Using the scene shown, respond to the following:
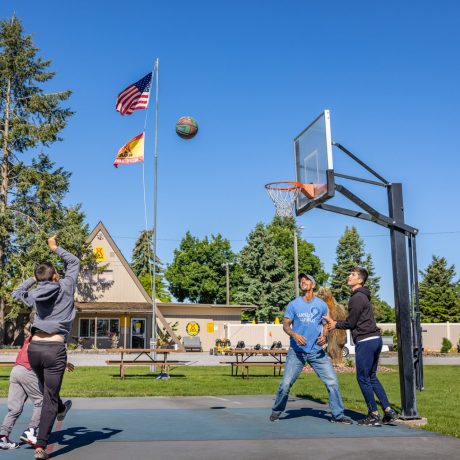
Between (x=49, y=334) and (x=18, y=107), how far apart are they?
40.7 meters

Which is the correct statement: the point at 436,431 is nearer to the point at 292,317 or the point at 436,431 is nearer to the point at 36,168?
the point at 292,317

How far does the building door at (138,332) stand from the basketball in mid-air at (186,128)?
2440 centimetres

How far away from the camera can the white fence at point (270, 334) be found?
4638 cm

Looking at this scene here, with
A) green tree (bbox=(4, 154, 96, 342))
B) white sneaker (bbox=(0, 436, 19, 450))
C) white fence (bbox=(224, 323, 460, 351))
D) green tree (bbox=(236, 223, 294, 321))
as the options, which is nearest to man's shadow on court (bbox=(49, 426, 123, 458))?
white sneaker (bbox=(0, 436, 19, 450))

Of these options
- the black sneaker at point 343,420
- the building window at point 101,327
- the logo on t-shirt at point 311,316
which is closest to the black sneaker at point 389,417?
the black sneaker at point 343,420

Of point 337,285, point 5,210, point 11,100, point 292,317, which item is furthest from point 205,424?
point 337,285

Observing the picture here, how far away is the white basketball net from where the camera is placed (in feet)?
48.0

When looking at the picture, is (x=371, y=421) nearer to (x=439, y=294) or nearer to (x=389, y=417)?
(x=389, y=417)

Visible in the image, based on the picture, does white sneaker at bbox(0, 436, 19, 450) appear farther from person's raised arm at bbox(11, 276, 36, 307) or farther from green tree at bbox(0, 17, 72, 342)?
green tree at bbox(0, 17, 72, 342)

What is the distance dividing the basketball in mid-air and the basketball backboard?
1274 cm

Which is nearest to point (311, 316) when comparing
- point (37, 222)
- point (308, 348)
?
point (308, 348)

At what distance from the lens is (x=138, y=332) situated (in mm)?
45969

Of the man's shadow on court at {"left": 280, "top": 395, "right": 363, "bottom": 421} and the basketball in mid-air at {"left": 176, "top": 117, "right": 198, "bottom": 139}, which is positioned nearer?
the man's shadow on court at {"left": 280, "top": 395, "right": 363, "bottom": 421}

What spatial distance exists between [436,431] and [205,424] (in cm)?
302
